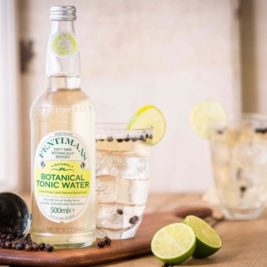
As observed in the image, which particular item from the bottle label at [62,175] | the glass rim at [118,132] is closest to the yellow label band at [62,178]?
the bottle label at [62,175]

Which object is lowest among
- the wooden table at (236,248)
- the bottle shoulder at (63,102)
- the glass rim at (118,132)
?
the wooden table at (236,248)

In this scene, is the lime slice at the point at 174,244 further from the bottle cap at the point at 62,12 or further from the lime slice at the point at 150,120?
the bottle cap at the point at 62,12

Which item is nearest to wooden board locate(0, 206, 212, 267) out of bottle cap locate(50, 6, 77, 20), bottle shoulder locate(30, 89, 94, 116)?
bottle shoulder locate(30, 89, 94, 116)

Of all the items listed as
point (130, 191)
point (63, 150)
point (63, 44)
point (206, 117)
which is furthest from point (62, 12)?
point (206, 117)

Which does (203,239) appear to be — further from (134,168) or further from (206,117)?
(206,117)

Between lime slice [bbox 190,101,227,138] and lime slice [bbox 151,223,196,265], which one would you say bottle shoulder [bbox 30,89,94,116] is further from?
lime slice [bbox 190,101,227,138]

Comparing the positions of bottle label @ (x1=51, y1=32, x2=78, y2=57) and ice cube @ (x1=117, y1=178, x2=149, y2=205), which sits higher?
bottle label @ (x1=51, y1=32, x2=78, y2=57)

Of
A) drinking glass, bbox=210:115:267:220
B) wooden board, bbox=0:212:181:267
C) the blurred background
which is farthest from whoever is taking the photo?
the blurred background
